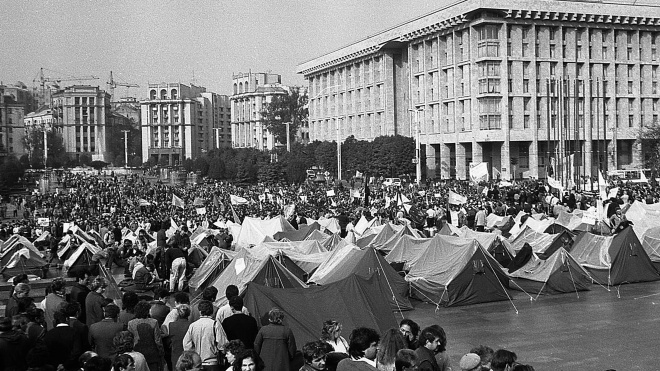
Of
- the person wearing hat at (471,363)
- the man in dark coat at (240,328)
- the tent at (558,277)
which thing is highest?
the person wearing hat at (471,363)

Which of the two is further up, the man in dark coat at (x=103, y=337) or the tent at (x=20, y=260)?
the man in dark coat at (x=103, y=337)

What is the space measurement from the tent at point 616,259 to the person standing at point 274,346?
1383 centimetres

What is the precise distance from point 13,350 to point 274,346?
9.86 feet

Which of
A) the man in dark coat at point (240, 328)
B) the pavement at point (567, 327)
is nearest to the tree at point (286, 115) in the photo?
the pavement at point (567, 327)

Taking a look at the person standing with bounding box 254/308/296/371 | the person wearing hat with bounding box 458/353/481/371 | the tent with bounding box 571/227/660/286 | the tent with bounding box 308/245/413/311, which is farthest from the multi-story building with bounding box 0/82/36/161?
the person wearing hat with bounding box 458/353/481/371

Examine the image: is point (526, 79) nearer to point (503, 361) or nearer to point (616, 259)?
point (616, 259)

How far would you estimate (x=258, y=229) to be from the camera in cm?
2888

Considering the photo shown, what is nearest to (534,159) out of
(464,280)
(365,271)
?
(464,280)

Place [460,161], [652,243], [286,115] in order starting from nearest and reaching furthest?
[652,243] → [460,161] → [286,115]

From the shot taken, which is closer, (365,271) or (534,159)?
(365,271)

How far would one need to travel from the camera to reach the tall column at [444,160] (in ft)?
266

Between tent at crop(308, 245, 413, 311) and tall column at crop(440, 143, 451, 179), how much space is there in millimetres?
62756

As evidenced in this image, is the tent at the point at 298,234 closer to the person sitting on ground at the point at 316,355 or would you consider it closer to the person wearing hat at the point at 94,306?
Result: the person wearing hat at the point at 94,306

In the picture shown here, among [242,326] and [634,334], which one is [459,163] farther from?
[242,326]
